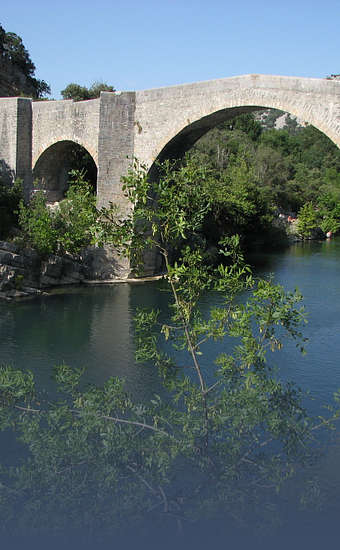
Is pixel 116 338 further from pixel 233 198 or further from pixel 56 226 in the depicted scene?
pixel 233 198

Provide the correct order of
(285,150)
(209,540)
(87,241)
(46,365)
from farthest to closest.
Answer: (285,150)
(87,241)
(46,365)
(209,540)

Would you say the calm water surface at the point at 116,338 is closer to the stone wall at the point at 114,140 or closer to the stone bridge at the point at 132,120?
the stone wall at the point at 114,140

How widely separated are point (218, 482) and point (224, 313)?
1607 mm

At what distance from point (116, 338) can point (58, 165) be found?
8419 mm

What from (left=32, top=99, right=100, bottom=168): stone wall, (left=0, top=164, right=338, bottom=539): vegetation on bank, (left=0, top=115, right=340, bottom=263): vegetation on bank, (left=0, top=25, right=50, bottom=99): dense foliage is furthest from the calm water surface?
(left=0, top=25, right=50, bottom=99): dense foliage

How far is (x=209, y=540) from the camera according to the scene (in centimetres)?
479

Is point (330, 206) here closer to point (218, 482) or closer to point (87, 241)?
point (87, 241)

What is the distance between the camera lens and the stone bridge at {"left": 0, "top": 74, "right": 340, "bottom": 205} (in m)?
10.3

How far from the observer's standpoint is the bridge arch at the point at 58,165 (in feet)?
52.8

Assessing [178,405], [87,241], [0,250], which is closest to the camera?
[178,405]

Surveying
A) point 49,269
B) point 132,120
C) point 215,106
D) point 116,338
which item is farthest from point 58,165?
point 116,338

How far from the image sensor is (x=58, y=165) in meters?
16.8

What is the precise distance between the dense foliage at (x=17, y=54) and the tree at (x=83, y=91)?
2880mm

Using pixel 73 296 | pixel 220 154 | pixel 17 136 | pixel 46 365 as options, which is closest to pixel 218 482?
pixel 46 365
